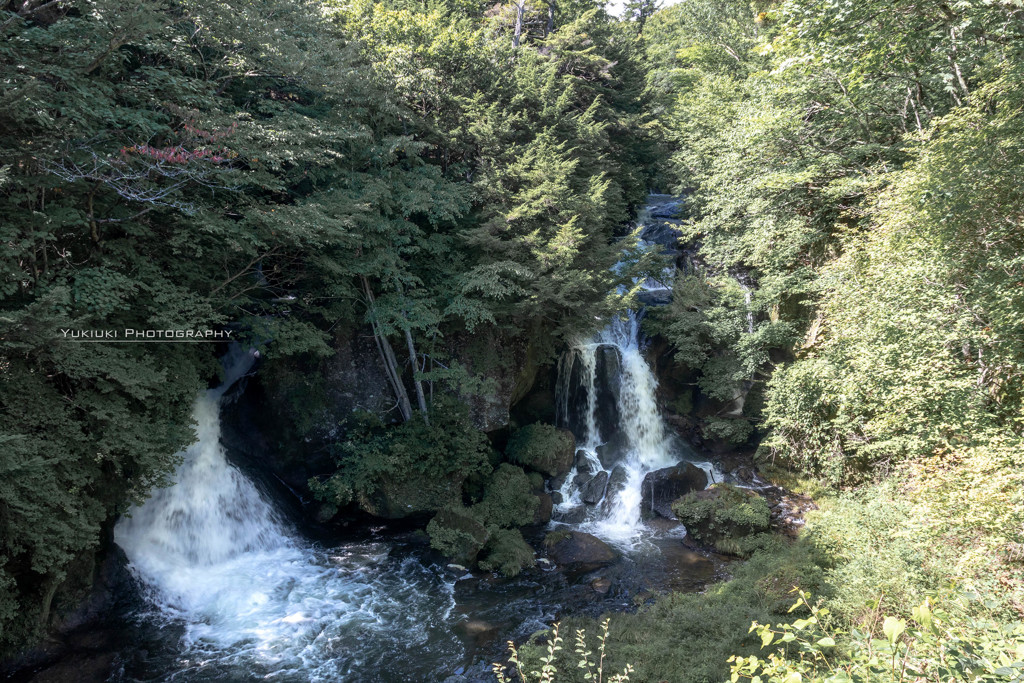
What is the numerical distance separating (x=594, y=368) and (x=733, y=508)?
19.5 feet

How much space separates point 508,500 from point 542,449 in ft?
6.66

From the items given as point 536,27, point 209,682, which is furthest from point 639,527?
point 536,27

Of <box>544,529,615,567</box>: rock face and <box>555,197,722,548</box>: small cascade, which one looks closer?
<box>544,529,615,567</box>: rock face

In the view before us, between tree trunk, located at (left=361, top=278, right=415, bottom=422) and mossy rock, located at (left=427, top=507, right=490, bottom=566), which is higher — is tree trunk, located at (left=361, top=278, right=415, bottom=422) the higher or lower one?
the higher one

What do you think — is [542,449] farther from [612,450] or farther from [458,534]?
[458,534]

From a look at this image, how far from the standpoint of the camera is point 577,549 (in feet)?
38.3

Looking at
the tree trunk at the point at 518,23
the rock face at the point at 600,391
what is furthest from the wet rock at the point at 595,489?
the tree trunk at the point at 518,23

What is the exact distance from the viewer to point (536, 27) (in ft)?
72.9

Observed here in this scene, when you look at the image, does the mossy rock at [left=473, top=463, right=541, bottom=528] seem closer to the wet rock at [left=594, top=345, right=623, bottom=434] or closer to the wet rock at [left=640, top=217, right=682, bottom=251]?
the wet rock at [left=594, top=345, right=623, bottom=434]

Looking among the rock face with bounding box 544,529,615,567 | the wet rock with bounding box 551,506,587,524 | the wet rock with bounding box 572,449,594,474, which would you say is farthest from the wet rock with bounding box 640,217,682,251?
the rock face with bounding box 544,529,615,567

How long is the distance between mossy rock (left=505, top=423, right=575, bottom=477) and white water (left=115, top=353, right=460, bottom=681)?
433 centimetres

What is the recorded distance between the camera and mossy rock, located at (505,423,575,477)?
1423 cm

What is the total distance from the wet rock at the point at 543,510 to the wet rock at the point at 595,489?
3.46 ft

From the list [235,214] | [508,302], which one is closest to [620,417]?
[508,302]
